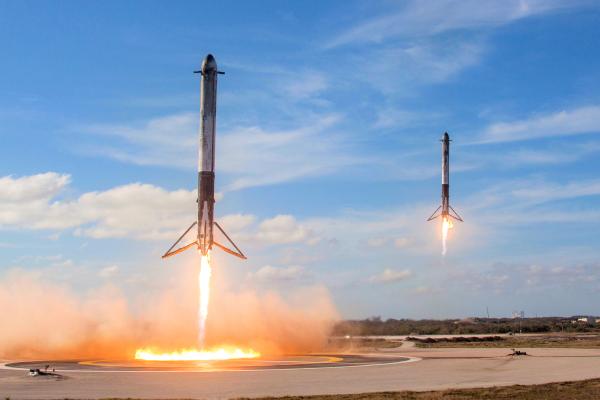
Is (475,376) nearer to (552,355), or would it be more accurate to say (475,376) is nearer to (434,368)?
(434,368)

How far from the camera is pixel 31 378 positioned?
32719 mm

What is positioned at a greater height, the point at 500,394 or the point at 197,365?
the point at 500,394

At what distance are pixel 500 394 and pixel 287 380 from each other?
9.29m

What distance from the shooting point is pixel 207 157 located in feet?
141

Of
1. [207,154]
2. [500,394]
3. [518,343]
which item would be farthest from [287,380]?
[518,343]

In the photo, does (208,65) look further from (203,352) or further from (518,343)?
(518,343)

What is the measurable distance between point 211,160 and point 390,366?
49.0 feet

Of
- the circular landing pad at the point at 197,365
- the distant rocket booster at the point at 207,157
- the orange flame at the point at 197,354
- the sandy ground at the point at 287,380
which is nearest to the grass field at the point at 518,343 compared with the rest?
the orange flame at the point at 197,354

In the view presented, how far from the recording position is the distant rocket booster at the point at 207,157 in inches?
1695

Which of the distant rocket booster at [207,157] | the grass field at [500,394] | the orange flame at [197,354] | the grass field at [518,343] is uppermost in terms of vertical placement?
the distant rocket booster at [207,157]

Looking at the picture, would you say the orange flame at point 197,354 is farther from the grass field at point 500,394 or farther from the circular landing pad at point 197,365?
the grass field at point 500,394

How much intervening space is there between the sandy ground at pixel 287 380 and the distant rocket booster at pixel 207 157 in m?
10.1

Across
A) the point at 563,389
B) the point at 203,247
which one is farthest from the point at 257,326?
the point at 563,389

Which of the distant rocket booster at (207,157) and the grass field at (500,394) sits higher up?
the distant rocket booster at (207,157)
